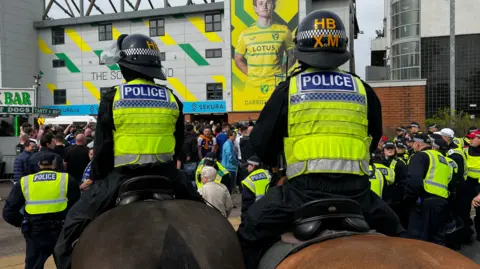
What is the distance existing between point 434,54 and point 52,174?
101 feet

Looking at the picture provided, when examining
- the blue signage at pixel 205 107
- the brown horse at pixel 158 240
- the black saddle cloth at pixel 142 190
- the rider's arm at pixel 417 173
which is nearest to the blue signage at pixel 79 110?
the blue signage at pixel 205 107

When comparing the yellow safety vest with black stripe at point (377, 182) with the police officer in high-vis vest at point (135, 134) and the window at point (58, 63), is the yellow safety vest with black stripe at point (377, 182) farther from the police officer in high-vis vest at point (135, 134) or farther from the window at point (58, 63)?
the window at point (58, 63)

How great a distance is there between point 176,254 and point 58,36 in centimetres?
4220

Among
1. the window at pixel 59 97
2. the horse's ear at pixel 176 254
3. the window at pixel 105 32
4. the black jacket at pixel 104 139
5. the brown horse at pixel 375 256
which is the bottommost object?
the horse's ear at pixel 176 254

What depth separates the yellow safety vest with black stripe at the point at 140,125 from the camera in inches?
144

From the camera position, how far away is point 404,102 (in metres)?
26.0

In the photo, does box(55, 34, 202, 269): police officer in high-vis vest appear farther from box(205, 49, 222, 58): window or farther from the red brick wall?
box(205, 49, 222, 58): window

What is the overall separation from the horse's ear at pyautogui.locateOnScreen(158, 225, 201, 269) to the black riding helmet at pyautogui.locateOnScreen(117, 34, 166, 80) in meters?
1.75

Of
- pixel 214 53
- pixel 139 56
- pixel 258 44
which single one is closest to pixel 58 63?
pixel 214 53

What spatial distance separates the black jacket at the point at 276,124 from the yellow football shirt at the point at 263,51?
1120 inches

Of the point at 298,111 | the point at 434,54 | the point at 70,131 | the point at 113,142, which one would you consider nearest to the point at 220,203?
the point at 113,142

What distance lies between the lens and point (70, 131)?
1573cm

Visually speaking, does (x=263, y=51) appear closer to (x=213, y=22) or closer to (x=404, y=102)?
(x=213, y=22)

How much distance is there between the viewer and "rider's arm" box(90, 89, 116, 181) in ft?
12.2
